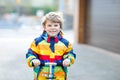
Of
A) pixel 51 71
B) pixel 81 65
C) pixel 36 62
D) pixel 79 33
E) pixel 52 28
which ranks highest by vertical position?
pixel 52 28

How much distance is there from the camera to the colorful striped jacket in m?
3.49

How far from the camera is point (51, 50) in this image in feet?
11.4

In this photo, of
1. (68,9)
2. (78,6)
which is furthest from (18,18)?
(78,6)

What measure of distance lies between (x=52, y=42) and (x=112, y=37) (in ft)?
25.2

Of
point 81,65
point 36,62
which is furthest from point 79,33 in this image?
point 36,62

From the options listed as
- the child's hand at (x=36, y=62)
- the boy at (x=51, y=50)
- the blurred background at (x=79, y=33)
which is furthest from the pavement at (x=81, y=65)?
the child's hand at (x=36, y=62)

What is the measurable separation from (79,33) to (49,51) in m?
9.61

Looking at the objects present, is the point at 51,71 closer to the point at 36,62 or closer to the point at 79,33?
the point at 36,62

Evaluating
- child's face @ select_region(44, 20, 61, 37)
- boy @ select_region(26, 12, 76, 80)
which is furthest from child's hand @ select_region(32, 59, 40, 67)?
child's face @ select_region(44, 20, 61, 37)

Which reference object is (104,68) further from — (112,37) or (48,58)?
(48,58)

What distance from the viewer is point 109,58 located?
9.31m

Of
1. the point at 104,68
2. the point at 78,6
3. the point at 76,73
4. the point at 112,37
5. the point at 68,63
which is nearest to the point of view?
the point at 68,63

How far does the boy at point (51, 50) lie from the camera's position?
346 cm

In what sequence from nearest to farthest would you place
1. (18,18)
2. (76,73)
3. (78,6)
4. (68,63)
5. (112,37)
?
1. (68,63)
2. (76,73)
3. (112,37)
4. (78,6)
5. (18,18)
